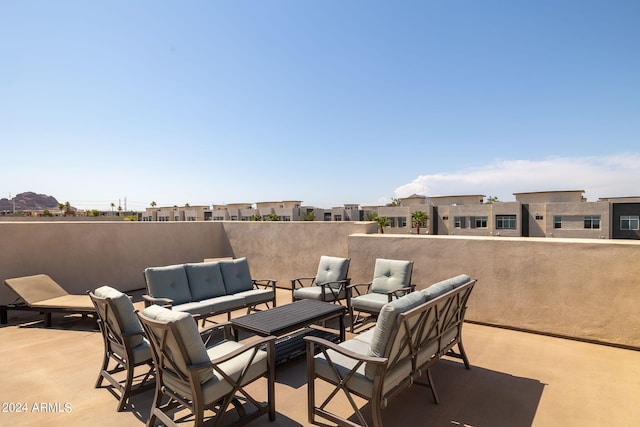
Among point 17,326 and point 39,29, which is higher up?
point 39,29

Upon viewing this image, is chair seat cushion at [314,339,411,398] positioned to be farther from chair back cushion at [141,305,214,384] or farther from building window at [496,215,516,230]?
building window at [496,215,516,230]

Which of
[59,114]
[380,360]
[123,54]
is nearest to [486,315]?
[380,360]

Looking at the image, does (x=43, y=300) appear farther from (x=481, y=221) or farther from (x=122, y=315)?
(x=481, y=221)

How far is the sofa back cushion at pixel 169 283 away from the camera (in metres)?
4.42

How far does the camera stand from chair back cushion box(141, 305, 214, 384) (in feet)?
6.39

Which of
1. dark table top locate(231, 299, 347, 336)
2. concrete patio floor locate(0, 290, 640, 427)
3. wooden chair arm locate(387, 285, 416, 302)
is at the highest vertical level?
wooden chair arm locate(387, 285, 416, 302)

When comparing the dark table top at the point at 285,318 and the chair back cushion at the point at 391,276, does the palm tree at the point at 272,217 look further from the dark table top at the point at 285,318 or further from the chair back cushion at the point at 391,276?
the dark table top at the point at 285,318

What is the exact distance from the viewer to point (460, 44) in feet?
29.7

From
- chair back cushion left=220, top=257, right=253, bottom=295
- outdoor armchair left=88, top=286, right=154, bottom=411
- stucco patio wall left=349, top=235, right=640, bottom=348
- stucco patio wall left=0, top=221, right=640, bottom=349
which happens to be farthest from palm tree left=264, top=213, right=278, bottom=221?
outdoor armchair left=88, top=286, right=154, bottom=411

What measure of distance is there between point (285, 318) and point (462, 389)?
6.34ft

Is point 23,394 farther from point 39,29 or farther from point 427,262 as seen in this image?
point 39,29

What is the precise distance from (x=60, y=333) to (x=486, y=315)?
6569 millimetres

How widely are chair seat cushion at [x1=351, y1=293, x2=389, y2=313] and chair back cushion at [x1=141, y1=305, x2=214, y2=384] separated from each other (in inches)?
107

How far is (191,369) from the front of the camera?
191 centimetres
